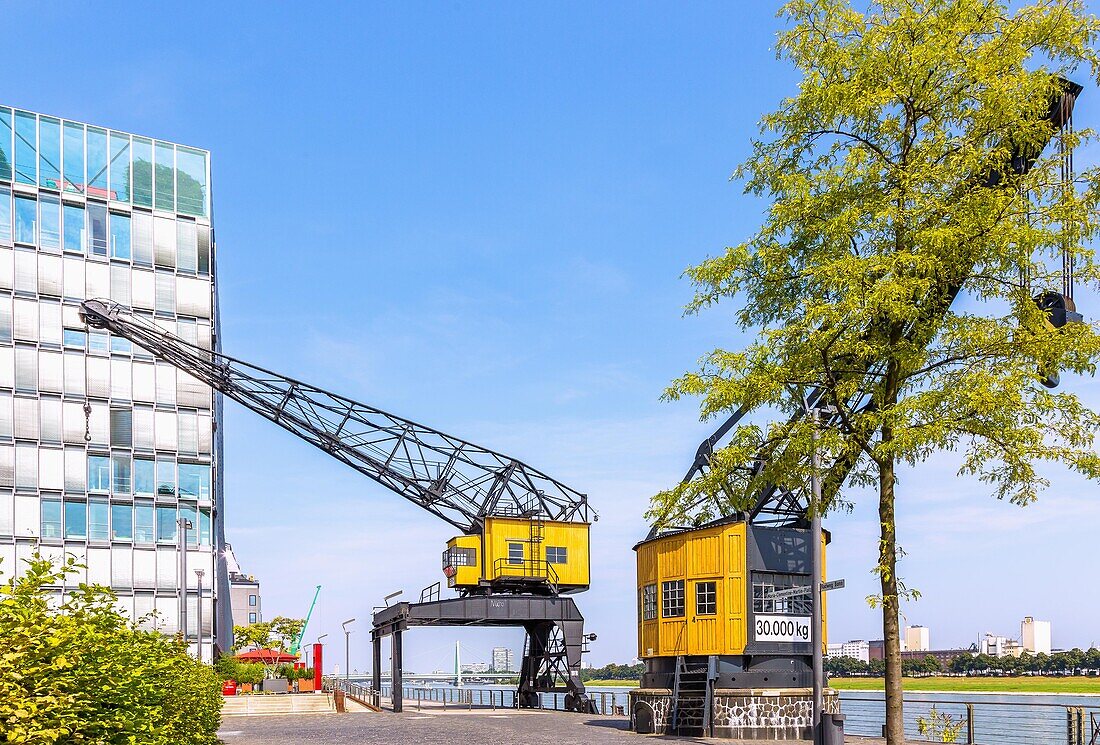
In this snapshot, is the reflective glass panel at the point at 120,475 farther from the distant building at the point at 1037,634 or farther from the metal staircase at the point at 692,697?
the distant building at the point at 1037,634

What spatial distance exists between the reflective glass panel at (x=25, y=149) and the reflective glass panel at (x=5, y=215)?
1.32 m

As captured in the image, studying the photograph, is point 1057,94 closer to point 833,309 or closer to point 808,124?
point 808,124

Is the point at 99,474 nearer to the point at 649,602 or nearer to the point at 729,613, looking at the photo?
the point at 649,602

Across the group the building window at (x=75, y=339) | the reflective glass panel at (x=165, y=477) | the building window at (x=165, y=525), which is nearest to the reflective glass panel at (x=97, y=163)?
the building window at (x=75, y=339)

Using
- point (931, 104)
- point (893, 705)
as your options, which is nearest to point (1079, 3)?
point (931, 104)

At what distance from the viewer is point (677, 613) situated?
3269cm

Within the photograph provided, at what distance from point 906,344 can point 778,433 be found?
9.31 feet

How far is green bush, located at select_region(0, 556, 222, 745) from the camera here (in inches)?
297

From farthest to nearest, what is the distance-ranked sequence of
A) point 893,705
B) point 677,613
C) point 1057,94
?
point 677,613 < point 1057,94 < point 893,705

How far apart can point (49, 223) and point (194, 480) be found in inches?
814

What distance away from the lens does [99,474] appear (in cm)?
7600

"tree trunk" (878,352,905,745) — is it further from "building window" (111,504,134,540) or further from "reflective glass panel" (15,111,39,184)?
"reflective glass panel" (15,111,39,184)

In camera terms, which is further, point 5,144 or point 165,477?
point 165,477

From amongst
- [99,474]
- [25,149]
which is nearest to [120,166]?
[25,149]
